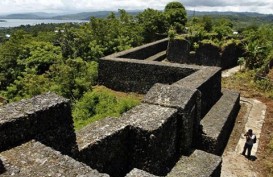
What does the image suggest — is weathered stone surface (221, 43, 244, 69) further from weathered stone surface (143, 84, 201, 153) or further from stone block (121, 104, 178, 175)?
stone block (121, 104, 178, 175)

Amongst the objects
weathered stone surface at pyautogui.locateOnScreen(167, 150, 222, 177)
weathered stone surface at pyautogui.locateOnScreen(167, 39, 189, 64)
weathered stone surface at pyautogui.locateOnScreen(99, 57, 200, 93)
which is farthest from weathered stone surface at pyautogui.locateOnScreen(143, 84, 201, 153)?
weathered stone surface at pyautogui.locateOnScreen(167, 39, 189, 64)

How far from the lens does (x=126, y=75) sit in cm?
1855

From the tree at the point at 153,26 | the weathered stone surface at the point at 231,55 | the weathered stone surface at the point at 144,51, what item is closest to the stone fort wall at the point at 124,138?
the weathered stone surface at the point at 144,51

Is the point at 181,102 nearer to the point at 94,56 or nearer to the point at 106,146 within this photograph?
the point at 106,146

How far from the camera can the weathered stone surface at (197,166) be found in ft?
29.0

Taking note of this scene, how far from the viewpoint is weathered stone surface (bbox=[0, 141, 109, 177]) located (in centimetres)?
515

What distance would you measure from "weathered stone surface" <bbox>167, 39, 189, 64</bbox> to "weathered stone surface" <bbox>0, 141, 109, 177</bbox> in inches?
800

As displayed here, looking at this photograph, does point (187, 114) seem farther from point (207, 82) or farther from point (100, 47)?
point (100, 47)

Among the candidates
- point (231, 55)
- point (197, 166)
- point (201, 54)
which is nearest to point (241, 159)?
point (197, 166)

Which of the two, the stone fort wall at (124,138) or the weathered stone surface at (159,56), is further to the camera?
the weathered stone surface at (159,56)

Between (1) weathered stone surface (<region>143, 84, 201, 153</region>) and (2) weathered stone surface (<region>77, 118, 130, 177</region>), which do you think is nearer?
(2) weathered stone surface (<region>77, 118, 130, 177</region>)

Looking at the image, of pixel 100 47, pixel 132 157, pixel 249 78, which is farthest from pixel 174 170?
pixel 100 47

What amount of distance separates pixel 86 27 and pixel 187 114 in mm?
25167

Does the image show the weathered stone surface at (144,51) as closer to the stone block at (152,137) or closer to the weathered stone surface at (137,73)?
the weathered stone surface at (137,73)
